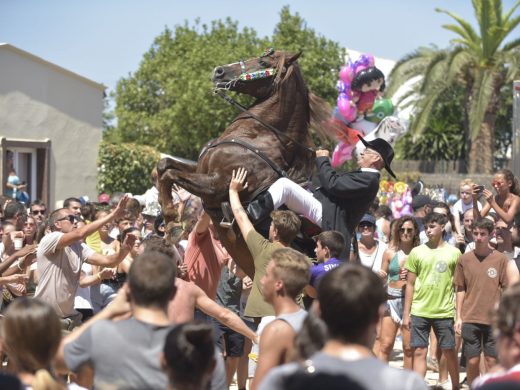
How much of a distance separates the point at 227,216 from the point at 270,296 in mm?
3110

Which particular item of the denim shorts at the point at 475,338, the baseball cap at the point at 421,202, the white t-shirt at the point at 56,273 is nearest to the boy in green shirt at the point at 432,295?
the denim shorts at the point at 475,338

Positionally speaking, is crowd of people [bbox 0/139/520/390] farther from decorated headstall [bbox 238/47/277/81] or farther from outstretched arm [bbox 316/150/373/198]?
decorated headstall [bbox 238/47/277/81]

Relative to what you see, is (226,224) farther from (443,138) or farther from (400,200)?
(443,138)

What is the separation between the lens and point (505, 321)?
142 inches

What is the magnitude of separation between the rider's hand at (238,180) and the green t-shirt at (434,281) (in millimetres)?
2531

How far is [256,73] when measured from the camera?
8633 mm

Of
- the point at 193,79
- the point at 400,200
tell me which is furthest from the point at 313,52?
the point at 400,200

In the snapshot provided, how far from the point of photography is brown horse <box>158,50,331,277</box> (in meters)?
8.09

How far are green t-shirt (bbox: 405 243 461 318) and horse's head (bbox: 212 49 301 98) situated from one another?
95.2 inches

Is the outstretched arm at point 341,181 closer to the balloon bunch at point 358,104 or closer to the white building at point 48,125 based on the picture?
the balloon bunch at point 358,104

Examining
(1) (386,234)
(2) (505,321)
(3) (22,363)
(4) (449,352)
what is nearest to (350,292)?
(2) (505,321)

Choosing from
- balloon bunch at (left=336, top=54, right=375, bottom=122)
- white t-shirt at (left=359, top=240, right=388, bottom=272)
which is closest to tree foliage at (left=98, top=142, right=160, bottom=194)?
balloon bunch at (left=336, top=54, right=375, bottom=122)

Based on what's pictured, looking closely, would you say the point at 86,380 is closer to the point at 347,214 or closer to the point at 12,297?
the point at 347,214

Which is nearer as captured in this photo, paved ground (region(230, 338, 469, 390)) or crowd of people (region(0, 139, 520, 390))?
crowd of people (region(0, 139, 520, 390))
